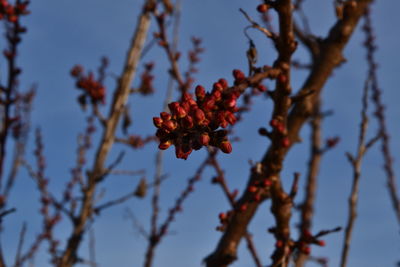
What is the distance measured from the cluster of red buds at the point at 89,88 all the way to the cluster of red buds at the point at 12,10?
119cm

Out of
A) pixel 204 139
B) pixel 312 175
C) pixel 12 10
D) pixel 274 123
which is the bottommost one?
pixel 204 139

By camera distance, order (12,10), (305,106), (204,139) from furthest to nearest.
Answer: (12,10)
(305,106)
(204,139)

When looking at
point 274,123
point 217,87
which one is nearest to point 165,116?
point 217,87

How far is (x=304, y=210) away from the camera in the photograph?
280 inches

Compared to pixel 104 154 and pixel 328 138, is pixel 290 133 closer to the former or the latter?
pixel 104 154

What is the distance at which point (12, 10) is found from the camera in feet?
12.3

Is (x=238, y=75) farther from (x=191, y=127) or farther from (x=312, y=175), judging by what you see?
(x=312, y=175)

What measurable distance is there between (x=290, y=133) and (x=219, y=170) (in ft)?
5.01

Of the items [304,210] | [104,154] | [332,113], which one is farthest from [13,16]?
[304,210]

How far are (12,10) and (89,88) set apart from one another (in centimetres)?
134

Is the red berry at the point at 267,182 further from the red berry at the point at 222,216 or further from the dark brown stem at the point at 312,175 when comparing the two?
the dark brown stem at the point at 312,175

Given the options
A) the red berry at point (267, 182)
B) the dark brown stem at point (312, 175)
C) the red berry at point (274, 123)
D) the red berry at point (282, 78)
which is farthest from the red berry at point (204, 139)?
the dark brown stem at point (312, 175)

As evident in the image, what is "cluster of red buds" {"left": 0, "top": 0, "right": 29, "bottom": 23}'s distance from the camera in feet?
12.1

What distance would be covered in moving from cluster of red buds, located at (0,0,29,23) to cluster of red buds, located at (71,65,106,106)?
→ 1.19 m
